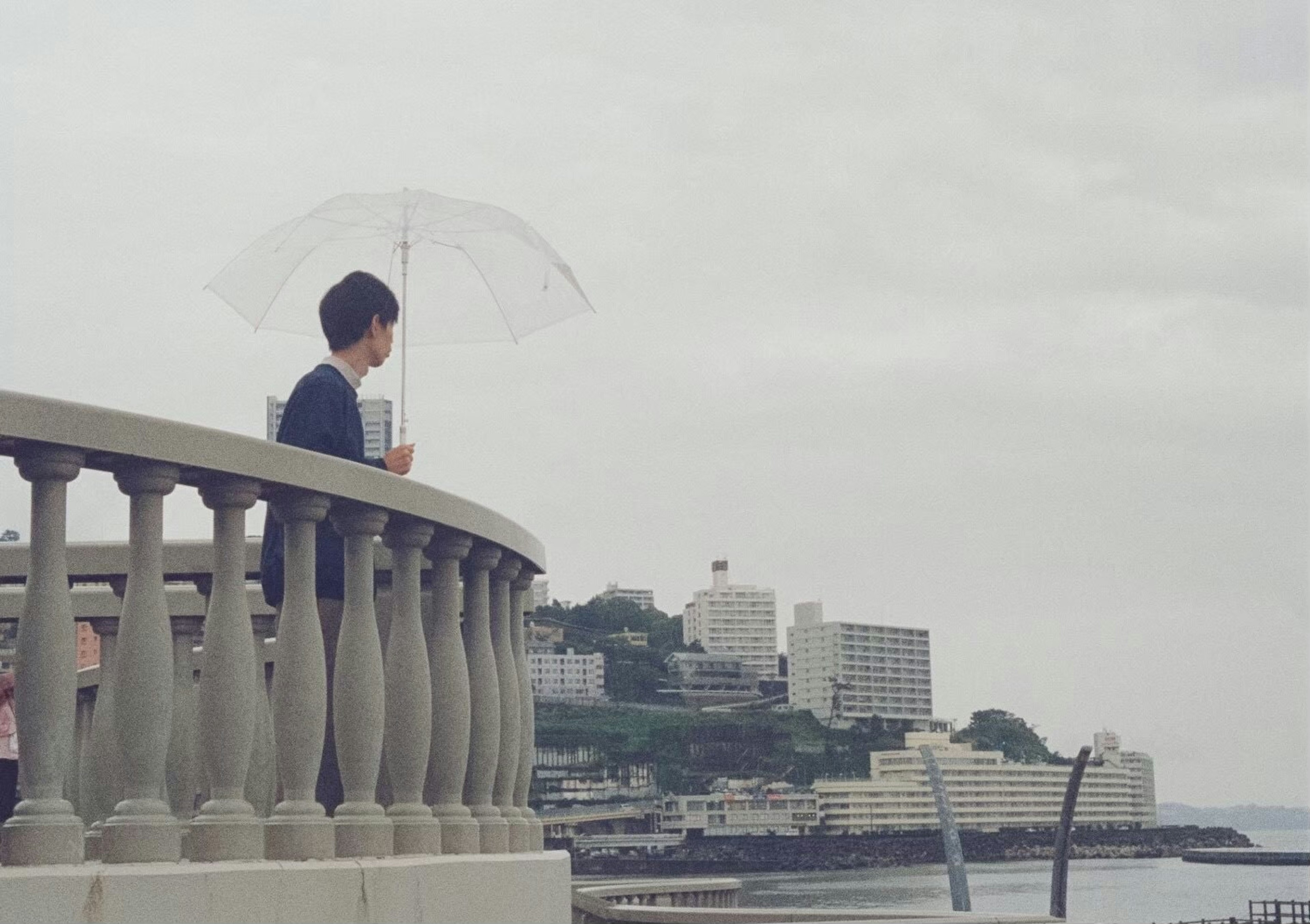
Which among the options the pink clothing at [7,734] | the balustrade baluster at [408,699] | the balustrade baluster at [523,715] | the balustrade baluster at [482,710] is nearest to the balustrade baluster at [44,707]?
the balustrade baluster at [408,699]

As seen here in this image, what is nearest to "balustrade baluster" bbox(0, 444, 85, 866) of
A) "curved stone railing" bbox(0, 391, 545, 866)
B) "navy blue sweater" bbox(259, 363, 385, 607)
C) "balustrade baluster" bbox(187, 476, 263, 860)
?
"curved stone railing" bbox(0, 391, 545, 866)

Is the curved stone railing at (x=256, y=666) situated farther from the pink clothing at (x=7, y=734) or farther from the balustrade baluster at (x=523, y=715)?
the pink clothing at (x=7, y=734)

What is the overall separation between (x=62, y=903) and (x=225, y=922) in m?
0.49

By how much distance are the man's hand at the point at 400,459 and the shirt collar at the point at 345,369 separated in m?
0.30

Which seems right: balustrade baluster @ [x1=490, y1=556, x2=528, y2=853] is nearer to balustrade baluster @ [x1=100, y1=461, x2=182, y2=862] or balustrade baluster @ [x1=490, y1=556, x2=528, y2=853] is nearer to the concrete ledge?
the concrete ledge

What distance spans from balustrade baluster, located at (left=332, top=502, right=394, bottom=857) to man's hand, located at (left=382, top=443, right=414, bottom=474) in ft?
2.76

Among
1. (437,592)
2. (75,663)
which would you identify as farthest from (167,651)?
(437,592)

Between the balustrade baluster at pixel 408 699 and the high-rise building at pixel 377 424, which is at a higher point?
the high-rise building at pixel 377 424

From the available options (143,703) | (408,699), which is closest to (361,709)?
(408,699)

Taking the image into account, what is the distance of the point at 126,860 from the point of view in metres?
5.12

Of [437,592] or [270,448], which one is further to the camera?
[437,592]

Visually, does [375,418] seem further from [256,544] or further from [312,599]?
[312,599]

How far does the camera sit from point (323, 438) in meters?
6.80

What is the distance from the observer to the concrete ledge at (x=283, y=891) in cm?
475
